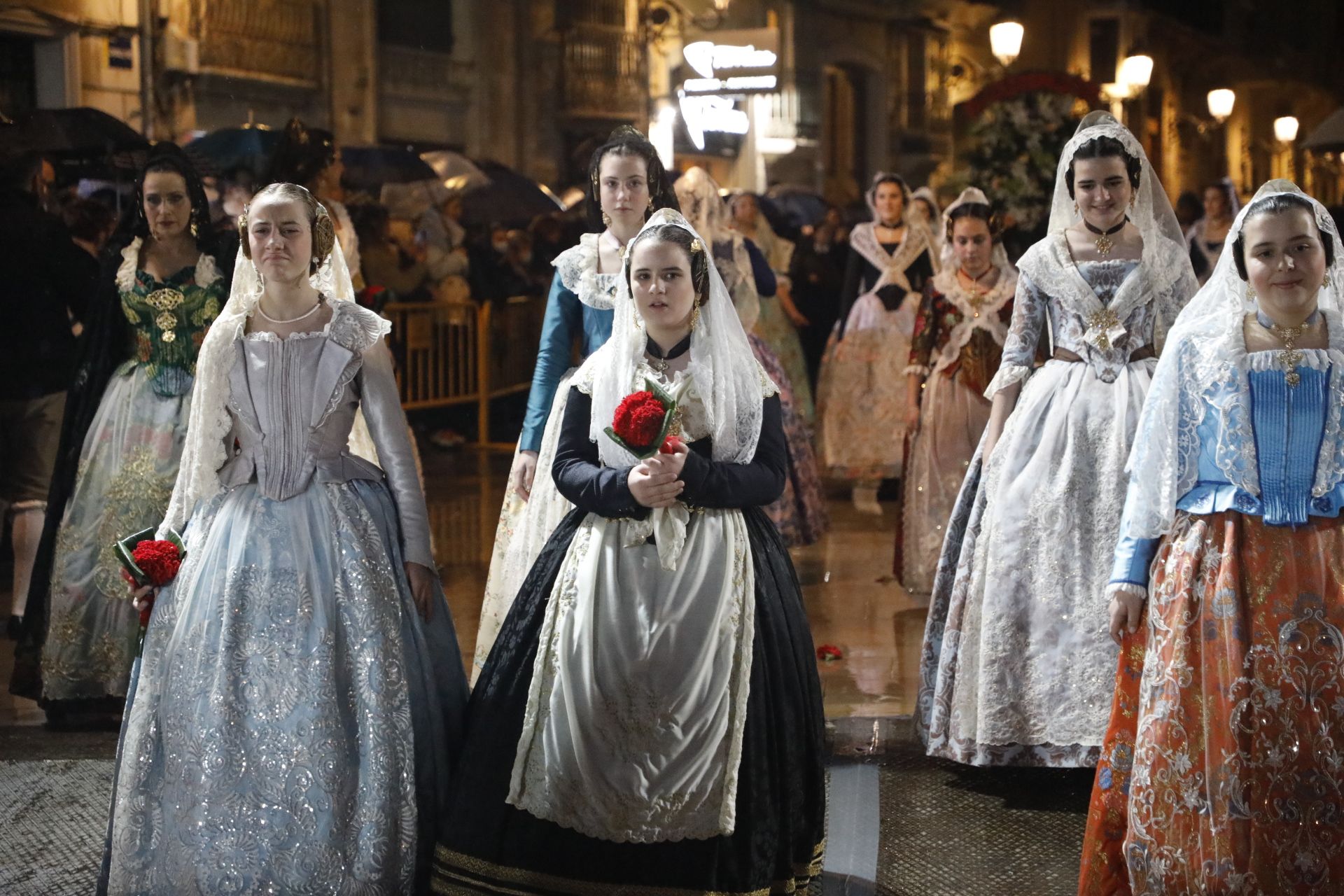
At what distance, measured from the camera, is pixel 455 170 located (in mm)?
10781

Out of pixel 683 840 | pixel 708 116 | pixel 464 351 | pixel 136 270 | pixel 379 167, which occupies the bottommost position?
pixel 683 840

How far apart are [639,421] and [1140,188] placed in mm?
1988

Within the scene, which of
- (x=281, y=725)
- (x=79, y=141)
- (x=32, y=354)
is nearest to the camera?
(x=281, y=725)

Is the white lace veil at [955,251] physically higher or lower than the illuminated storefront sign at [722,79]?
lower

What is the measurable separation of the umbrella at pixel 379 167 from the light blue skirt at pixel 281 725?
6.61m

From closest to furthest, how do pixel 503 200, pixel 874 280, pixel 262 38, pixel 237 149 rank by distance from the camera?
1. pixel 237 149
2. pixel 874 280
3. pixel 262 38
4. pixel 503 200

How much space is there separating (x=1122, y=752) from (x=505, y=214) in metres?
7.79

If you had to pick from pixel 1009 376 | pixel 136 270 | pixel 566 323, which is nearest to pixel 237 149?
pixel 136 270

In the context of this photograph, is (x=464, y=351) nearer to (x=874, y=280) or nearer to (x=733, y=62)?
(x=733, y=62)

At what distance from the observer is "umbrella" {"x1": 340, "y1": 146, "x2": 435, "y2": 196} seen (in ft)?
32.3

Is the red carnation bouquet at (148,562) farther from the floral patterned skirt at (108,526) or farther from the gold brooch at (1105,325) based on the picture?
the gold brooch at (1105,325)

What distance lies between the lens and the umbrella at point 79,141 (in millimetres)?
7434

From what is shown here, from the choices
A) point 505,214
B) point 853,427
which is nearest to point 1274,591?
point 853,427

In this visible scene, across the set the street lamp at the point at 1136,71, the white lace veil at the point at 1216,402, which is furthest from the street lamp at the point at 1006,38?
the white lace veil at the point at 1216,402
